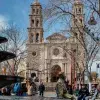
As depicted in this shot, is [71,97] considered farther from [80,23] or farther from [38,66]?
[38,66]

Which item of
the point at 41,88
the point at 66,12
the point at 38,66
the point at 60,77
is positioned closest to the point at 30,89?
the point at 66,12

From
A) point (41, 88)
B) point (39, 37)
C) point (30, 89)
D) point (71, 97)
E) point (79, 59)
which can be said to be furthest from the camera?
point (39, 37)

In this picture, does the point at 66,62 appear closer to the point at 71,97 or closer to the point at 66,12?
the point at 66,12

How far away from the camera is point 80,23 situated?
31.3 m

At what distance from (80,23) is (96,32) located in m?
1.97

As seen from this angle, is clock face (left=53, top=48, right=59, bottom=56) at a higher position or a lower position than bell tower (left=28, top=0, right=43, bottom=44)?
lower

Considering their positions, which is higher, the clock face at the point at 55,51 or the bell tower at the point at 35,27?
the bell tower at the point at 35,27

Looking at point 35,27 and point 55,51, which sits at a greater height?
point 35,27

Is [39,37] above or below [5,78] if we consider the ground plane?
above

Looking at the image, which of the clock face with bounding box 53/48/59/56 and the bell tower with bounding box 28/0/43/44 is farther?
the clock face with bounding box 53/48/59/56

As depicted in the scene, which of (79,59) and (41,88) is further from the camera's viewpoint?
(79,59)

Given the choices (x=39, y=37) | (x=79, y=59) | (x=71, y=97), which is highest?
(x=39, y=37)

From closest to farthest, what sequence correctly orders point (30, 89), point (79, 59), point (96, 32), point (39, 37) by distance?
point (30, 89) → point (96, 32) → point (79, 59) → point (39, 37)

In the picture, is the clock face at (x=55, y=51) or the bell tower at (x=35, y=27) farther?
the clock face at (x=55, y=51)
